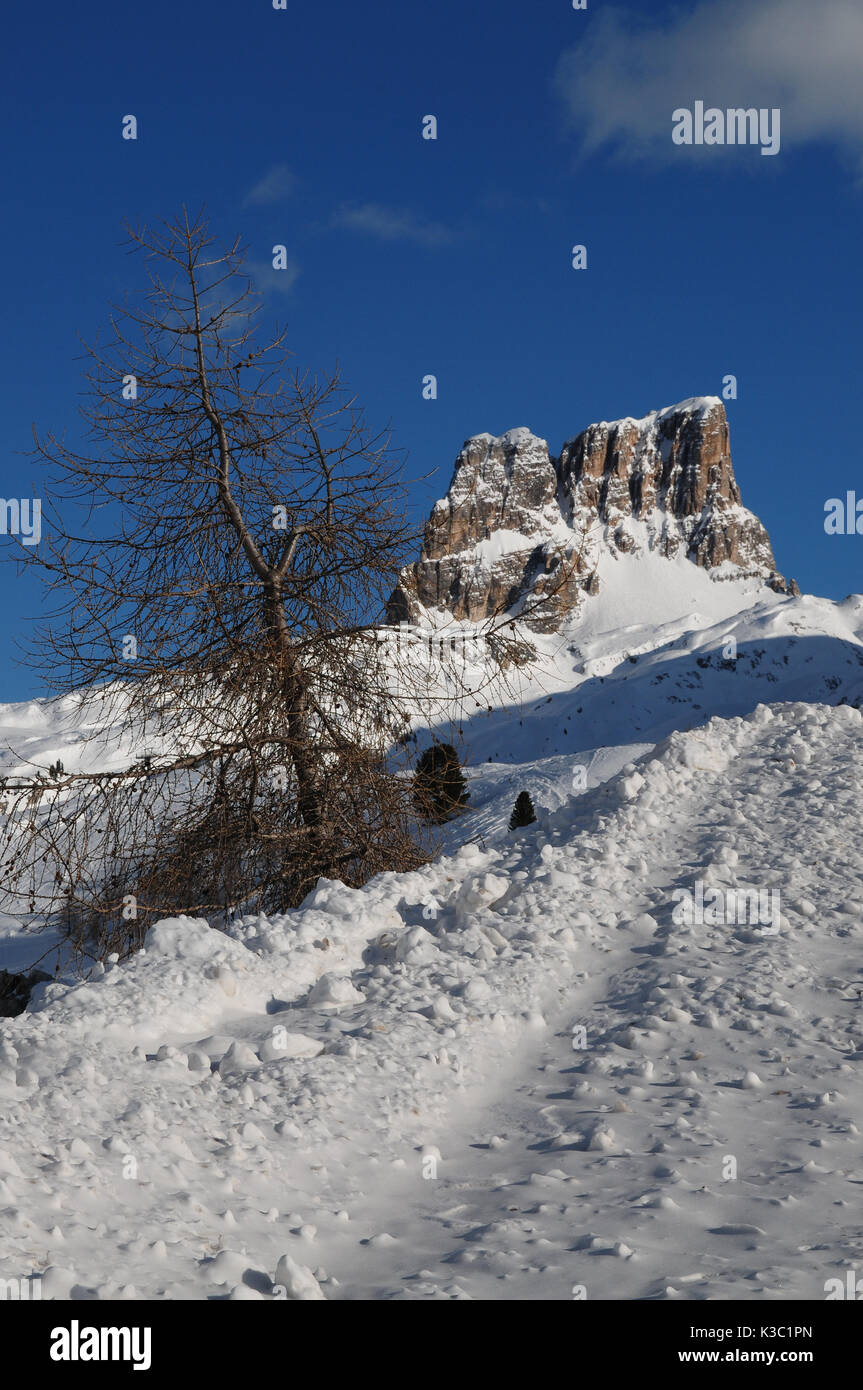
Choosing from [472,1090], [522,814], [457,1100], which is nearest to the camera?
[457,1100]

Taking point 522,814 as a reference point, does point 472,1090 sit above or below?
below

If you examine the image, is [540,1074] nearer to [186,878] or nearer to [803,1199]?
[803,1199]

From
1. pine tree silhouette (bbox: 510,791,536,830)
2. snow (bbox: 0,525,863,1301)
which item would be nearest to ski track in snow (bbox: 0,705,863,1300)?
snow (bbox: 0,525,863,1301)

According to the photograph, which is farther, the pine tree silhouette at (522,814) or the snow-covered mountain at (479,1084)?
the pine tree silhouette at (522,814)

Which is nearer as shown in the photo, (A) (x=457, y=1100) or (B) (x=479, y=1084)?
(A) (x=457, y=1100)

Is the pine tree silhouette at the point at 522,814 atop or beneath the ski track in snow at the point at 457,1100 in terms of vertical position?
atop

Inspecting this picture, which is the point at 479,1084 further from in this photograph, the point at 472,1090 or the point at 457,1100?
the point at 457,1100

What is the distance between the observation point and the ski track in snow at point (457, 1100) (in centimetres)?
351

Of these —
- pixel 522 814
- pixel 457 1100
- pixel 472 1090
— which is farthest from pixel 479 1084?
pixel 522 814

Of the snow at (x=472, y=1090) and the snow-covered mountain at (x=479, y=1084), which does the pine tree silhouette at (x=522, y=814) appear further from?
the snow at (x=472, y=1090)

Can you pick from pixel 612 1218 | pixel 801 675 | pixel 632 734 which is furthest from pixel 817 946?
pixel 801 675

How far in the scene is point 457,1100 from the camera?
16.2 feet

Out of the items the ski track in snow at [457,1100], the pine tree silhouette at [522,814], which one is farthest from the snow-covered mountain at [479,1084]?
the pine tree silhouette at [522,814]

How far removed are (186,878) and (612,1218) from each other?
5.95 metres
